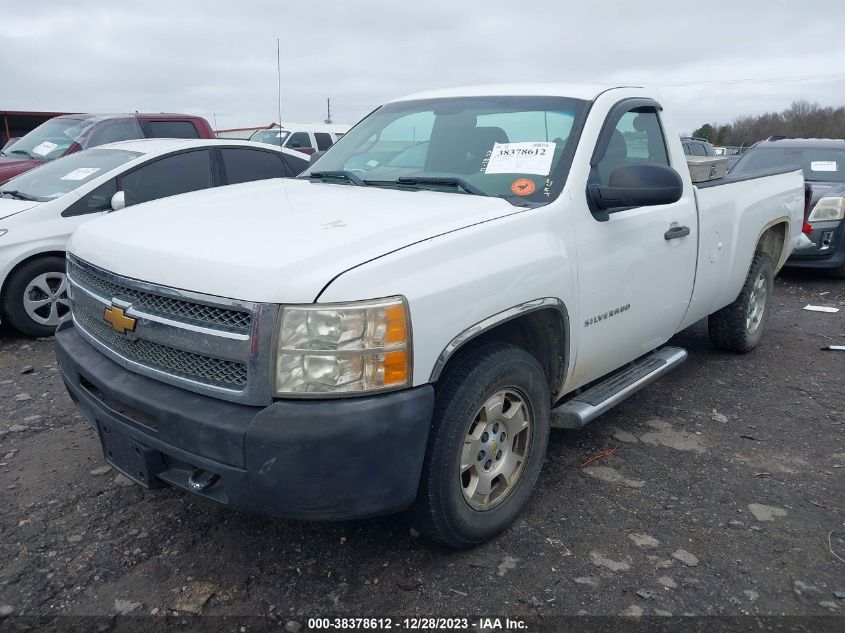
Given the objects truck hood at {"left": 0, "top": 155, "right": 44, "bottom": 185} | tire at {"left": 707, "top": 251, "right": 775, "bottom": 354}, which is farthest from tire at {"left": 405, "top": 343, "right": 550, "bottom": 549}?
truck hood at {"left": 0, "top": 155, "right": 44, "bottom": 185}

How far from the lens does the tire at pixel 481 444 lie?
2.55 m

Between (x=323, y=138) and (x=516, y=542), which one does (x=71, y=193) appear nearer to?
(x=516, y=542)

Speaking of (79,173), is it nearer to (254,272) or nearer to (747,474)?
(254,272)

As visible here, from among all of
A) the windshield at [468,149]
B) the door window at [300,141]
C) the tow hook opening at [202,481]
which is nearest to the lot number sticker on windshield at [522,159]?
the windshield at [468,149]

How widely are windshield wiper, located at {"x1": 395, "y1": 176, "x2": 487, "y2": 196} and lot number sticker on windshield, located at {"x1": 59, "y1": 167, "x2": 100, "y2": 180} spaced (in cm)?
402

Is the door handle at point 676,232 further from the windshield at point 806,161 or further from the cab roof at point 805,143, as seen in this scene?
the cab roof at point 805,143

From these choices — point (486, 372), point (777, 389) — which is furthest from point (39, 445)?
point (777, 389)

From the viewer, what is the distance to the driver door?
3191 mm

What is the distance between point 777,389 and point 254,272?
4016 mm

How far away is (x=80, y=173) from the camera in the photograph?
20.6ft

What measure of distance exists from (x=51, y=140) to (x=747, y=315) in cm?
886

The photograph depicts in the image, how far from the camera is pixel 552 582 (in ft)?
8.89

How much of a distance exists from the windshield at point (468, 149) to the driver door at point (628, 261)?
0.20 metres

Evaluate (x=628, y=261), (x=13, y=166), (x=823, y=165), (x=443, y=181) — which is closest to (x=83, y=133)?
(x=13, y=166)
